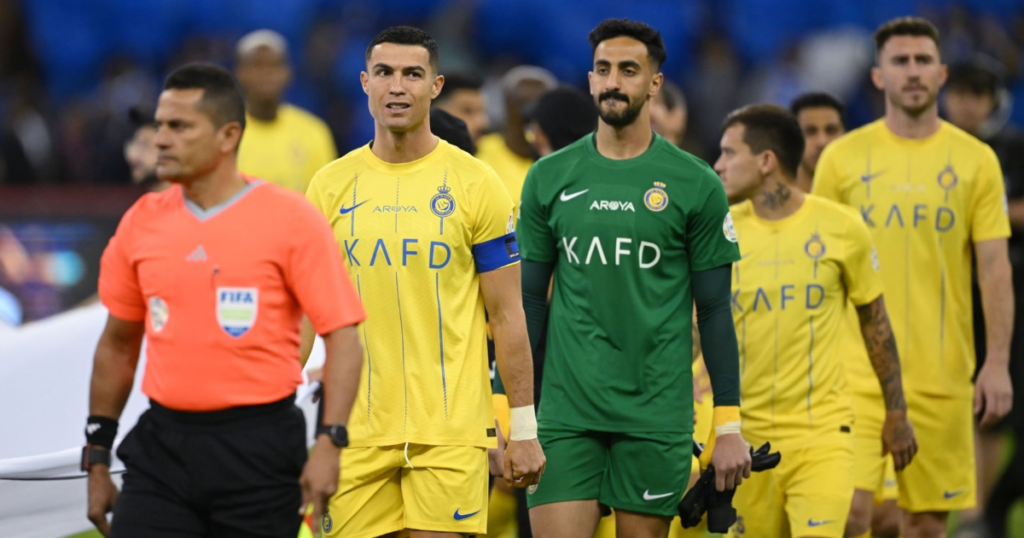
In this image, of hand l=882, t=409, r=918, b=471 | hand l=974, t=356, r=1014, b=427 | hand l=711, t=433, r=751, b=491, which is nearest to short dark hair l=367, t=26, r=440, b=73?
hand l=711, t=433, r=751, b=491

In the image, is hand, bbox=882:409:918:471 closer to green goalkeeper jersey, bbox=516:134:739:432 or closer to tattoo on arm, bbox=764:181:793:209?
tattoo on arm, bbox=764:181:793:209

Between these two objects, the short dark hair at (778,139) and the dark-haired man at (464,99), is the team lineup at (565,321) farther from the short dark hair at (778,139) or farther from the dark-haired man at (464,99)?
the dark-haired man at (464,99)

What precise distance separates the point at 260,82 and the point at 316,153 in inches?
25.0

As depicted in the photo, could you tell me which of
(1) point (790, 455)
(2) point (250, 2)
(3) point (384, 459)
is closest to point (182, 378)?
(3) point (384, 459)

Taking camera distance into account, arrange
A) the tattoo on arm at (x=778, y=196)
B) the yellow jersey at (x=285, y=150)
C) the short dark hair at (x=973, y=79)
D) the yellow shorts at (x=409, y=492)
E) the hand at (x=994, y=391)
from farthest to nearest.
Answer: the yellow jersey at (x=285, y=150) → the short dark hair at (x=973, y=79) → the hand at (x=994, y=391) → the tattoo on arm at (x=778, y=196) → the yellow shorts at (x=409, y=492)

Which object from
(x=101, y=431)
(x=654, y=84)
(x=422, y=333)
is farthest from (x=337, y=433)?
(x=654, y=84)

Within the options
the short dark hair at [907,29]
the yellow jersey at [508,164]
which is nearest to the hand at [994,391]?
the short dark hair at [907,29]

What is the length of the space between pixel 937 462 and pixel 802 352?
140cm

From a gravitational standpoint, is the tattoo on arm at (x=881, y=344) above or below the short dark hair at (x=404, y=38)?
below

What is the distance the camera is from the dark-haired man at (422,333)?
573cm

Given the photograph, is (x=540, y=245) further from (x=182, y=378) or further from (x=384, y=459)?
(x=182, y=378)

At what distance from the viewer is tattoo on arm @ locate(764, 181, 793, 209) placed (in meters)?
7.38

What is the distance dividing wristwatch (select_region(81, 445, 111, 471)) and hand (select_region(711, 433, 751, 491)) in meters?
2.32

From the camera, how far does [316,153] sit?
1149cm
